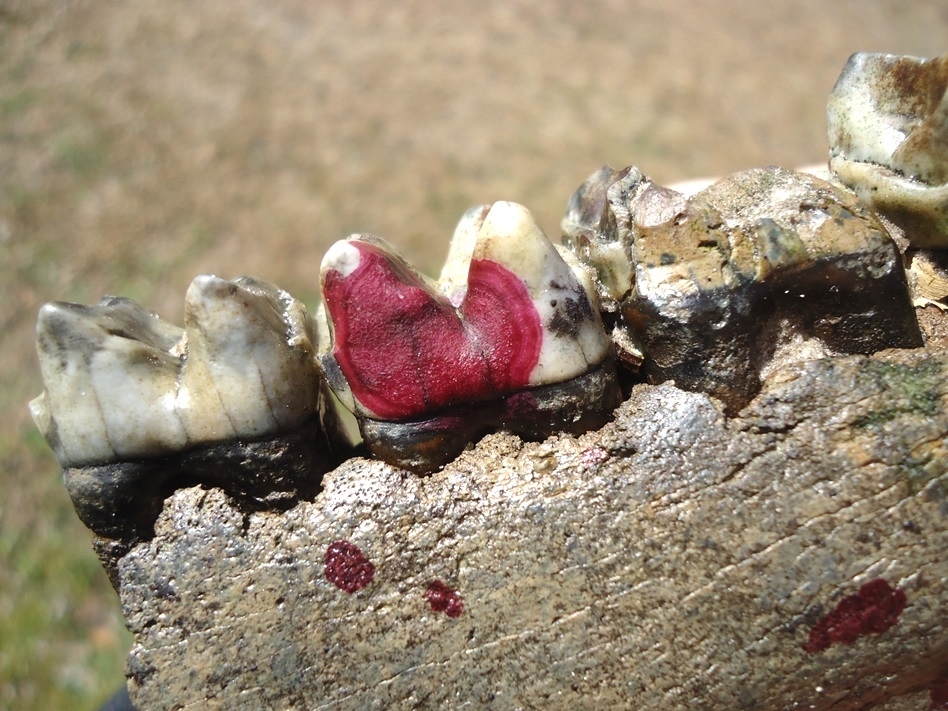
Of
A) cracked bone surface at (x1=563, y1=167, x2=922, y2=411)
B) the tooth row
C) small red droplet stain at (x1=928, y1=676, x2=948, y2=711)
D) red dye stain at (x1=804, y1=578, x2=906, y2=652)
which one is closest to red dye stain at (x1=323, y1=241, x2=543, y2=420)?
the tooth row

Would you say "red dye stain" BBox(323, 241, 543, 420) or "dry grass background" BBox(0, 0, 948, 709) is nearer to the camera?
"red dye stain" BBox(323, 241, 543, 420)

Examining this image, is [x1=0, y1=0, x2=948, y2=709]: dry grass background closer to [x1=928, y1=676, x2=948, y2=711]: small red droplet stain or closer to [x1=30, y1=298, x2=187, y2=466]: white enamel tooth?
[x1=30, y1=298, x2=187, y2=466]: white enamel tooth

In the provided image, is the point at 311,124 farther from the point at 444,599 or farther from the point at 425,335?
the point at 444,599

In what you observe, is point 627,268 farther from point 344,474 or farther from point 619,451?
point 344,474

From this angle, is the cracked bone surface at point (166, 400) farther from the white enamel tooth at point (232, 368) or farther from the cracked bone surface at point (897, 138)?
the cracked bone surface at point (897, 138)

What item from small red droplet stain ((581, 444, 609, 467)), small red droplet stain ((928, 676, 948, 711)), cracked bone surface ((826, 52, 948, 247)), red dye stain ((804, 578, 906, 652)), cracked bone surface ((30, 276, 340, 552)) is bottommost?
small red droplet stain ((928, 676, 948, 711))

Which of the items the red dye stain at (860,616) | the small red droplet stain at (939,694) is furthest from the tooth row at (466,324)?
the small red droplet stain at (939,694)

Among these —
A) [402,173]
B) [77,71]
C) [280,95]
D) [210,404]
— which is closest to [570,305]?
[210,404]
